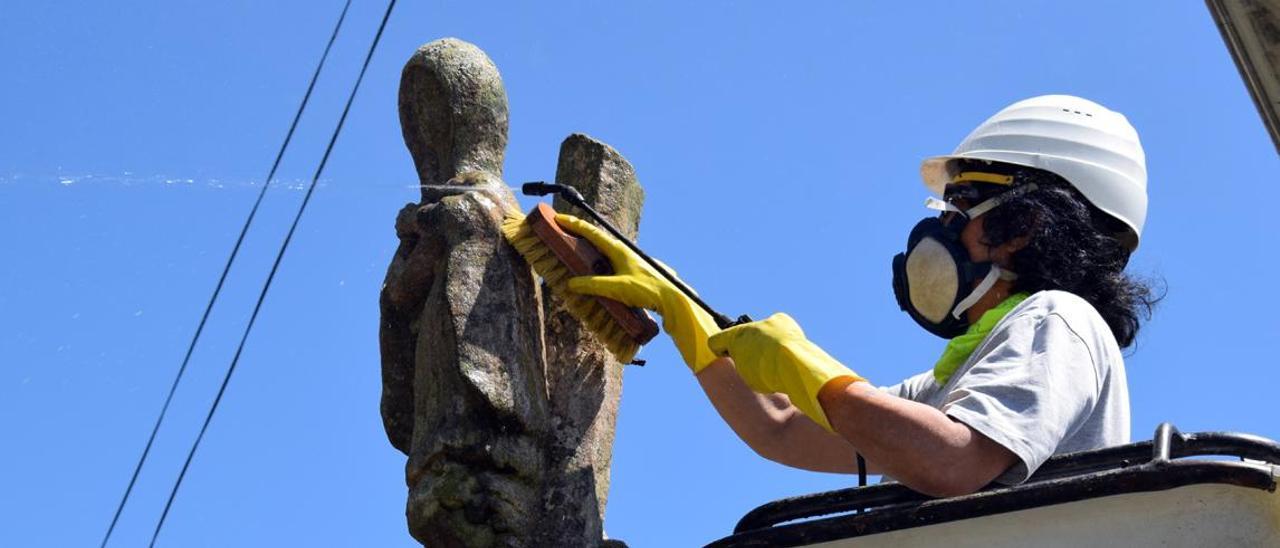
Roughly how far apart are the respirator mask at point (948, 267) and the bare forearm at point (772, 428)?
1.26 feet

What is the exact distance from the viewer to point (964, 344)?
16.0 ft

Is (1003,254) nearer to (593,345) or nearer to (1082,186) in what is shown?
(1082,186)

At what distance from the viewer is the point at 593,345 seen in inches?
213

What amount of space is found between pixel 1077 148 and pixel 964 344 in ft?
2.10

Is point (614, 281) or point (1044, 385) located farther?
point (614, 281)

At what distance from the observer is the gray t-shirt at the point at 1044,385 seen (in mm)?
4273

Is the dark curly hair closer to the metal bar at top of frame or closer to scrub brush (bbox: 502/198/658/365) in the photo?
scrub brush (bbox: 502/198/658/365)

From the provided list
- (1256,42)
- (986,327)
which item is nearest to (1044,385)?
(986,327)

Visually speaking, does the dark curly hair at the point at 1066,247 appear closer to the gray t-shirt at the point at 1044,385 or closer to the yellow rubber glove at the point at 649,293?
the gray t-shirt at the point at 1044,385

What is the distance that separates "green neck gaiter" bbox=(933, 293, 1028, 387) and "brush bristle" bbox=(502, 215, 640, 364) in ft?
2.56

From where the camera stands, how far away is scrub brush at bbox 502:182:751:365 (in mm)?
5277

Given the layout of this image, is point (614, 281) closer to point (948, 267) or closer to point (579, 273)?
point (579, 273)

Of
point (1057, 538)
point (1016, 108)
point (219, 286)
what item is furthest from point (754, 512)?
point (219, 286)

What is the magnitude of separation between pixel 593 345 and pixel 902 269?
2.59ft
